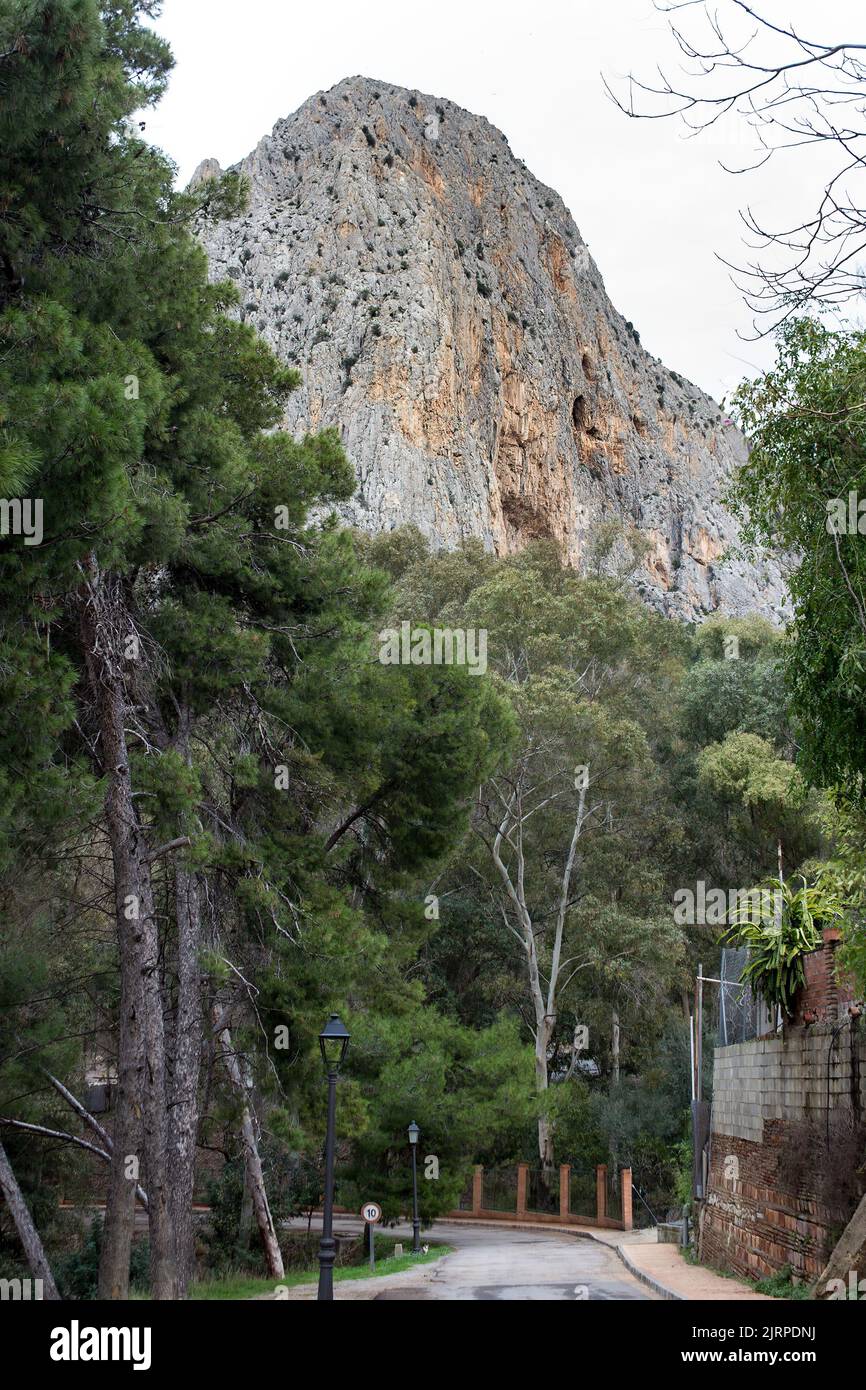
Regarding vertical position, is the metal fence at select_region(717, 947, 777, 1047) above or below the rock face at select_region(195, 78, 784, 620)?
below

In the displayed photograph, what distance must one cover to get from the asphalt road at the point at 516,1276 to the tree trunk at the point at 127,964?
253 cm

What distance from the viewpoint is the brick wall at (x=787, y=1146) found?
1039 cm

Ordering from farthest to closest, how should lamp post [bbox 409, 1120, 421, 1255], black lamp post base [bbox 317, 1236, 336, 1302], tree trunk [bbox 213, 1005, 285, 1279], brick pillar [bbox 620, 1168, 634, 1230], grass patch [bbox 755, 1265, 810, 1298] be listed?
brick pillar [bbox 620, 1168, 634, 1230] < lamp post [bbox 409, 1120, 421, 1255] < tree trunk [bbox 213, 1005, 285, 1279] < grass patch [bbox 755, 1265, 810, 1298] < black lamp post base [bbox 317, 1236, 336, 1302]

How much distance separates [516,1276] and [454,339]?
60.9m

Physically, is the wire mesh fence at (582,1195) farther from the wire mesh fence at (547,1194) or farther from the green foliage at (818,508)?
the green foliage at (818,508)

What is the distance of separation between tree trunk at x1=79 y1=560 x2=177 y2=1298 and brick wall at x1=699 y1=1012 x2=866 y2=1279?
6197 millimetres

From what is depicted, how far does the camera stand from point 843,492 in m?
8.66

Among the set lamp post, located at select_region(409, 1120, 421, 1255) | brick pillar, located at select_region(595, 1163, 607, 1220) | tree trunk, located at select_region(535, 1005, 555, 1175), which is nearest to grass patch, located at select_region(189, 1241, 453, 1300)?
lamp post, located at select_region(409, 1120, 421, 1255)

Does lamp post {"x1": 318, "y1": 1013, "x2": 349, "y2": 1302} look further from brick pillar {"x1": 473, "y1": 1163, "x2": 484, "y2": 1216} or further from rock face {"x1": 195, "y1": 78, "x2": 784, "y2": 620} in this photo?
rock face {"x1": 195, "y1": 78, "x2": 784, "y2": 620}

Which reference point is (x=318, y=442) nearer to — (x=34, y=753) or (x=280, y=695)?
(x=280, y=695)

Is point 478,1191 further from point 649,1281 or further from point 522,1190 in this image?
point 649,1281

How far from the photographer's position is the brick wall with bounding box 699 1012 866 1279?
34.1 feet

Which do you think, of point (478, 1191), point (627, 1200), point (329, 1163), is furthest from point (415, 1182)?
point (329, 1163)

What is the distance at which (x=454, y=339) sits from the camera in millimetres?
69562
